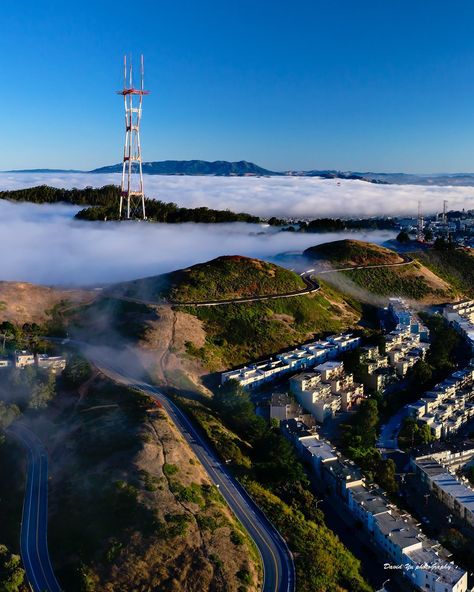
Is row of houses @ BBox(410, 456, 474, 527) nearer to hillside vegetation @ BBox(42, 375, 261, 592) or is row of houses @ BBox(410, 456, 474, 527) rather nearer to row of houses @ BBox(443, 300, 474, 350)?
hillside vegetation @ BBox(42, 375, 261, 592)

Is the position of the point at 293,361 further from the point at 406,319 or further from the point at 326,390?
the point at 406,319

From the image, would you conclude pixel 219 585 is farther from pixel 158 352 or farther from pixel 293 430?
pixel 158 352

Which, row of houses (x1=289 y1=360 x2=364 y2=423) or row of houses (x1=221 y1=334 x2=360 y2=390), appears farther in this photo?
row of houses (x1=221 y1=334 x2=360 y2=390)

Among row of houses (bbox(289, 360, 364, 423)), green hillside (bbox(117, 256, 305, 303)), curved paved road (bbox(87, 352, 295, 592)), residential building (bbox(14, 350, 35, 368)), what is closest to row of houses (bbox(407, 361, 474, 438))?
row of houses (bbox(289, 360, 364, 423))

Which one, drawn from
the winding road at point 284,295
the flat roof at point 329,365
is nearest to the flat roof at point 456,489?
the flat roof at point 329,365

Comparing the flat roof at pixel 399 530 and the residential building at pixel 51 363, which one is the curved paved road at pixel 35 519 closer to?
the residential building at pixel 51 363

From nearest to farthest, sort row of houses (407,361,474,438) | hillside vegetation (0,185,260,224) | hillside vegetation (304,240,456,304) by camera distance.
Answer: row of houses (407,361,474,438)
hillside vegetation (304,240,456,304)
hillside vegetation (0,185,260,224)

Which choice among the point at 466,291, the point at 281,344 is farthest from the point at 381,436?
the point at 466,291
